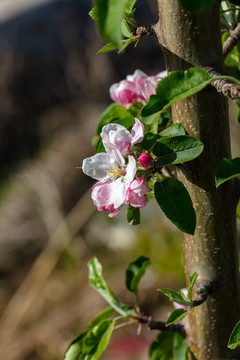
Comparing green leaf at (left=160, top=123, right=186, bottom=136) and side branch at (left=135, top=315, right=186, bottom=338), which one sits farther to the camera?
side branch at (left=135, top=315, right=186, bottom=338)

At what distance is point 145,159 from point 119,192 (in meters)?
0.05

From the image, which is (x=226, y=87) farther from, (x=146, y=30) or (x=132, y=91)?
(x=132, y=91)

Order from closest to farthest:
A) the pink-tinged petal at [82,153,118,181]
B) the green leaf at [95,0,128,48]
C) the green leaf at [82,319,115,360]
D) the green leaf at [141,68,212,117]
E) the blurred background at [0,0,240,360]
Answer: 1. the green leaf at [95,0,128,48]
2. the green leaf at [141,68,212,117]
3. the pink-tinged petal at [82,153,118,181]
4. the green leaf at [82,319,115,360]
5. the blurred background at [0,0,240,360]

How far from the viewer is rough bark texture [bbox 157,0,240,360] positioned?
0.54 metres

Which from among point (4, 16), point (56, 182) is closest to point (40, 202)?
point (56, 182)

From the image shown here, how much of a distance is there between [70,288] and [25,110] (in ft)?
6.79

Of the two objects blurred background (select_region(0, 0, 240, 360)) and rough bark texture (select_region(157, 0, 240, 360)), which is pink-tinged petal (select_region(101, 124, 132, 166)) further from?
blurred background (select_region(0, 0, 240, 360))

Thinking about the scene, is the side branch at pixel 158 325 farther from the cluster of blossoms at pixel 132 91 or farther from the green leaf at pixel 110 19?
the green leaf at pixel 110 19

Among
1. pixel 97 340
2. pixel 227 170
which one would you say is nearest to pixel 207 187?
pixel 227 170

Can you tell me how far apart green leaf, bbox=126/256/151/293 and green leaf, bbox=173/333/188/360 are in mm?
100

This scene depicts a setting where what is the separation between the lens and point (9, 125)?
414 cm

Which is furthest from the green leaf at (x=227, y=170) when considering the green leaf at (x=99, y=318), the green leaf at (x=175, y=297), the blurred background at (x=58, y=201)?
the blurred background at (x=58, y=201)

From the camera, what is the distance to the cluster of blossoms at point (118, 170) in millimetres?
537

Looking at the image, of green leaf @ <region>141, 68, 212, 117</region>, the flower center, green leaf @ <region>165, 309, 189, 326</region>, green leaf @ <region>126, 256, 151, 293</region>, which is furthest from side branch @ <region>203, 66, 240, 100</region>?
green leaf @ <region>126, 256, 151, 293</region>
